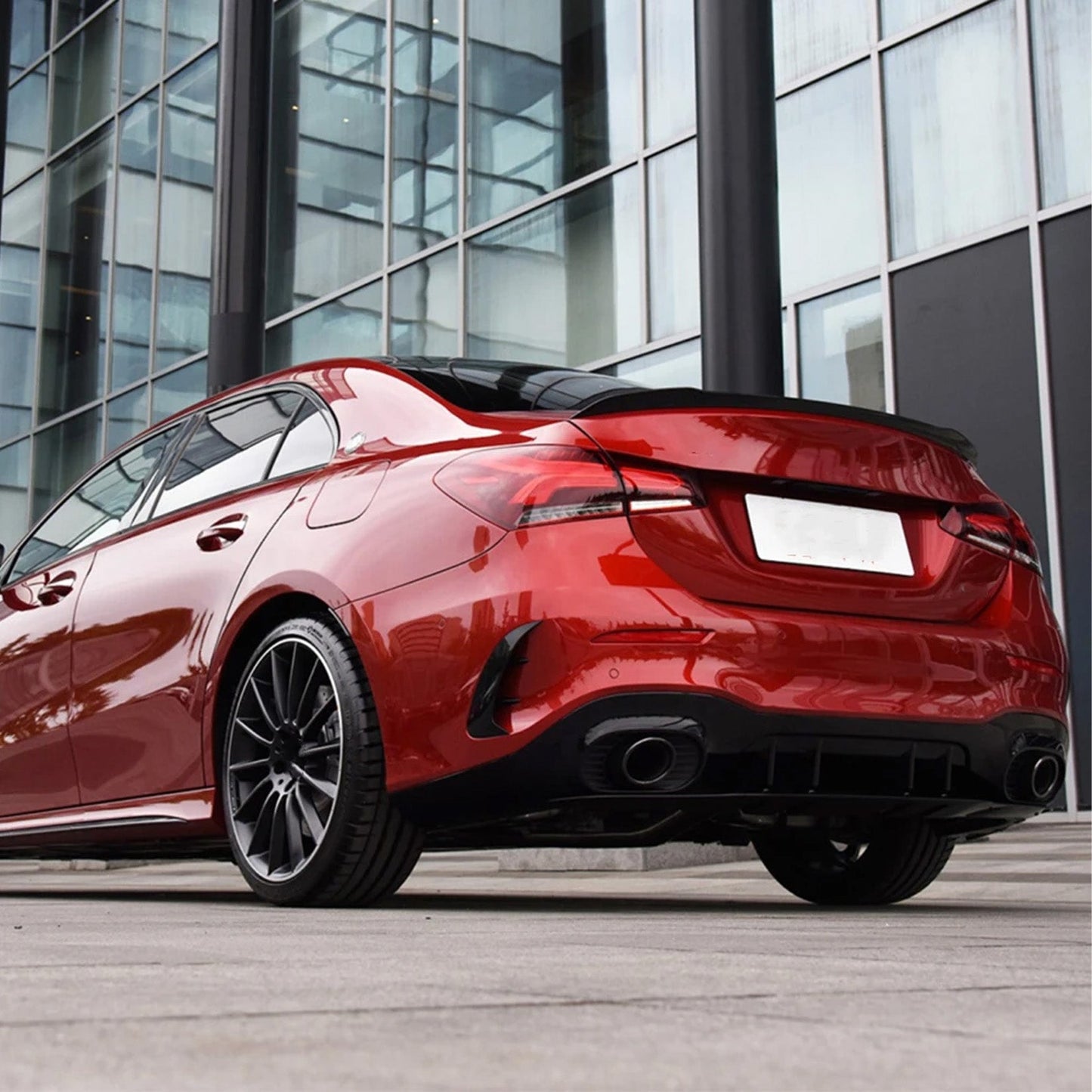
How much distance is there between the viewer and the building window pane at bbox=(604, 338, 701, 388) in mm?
12297

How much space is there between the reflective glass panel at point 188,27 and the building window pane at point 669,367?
9.26m

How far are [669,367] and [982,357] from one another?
274cm

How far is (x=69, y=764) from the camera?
4949 millimetres

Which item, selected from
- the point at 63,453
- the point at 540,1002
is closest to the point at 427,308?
the point at 63,453

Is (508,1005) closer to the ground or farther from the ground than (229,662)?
closer to the ground

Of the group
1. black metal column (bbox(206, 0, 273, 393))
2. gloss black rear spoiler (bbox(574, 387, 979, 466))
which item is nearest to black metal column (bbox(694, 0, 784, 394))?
gloss black rear spoiler (bbox(574, 387, 979, 466))

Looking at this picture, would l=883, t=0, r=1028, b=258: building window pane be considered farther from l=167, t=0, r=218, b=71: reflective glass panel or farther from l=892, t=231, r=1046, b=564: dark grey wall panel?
l=167, t=0, r=218, b=71: reflective glass panel

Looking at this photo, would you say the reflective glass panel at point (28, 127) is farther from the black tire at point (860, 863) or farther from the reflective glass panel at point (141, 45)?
the black tire at point (860, 863)

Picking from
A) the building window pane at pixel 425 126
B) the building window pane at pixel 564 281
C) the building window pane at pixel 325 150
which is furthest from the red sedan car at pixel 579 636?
the building window pane at pixel 325 150

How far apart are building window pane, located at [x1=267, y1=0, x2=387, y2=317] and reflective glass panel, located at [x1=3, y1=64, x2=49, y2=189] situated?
6829 mm

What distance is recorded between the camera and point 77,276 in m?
22.3

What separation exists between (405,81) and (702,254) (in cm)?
913

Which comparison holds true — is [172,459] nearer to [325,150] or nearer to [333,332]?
[333,332]

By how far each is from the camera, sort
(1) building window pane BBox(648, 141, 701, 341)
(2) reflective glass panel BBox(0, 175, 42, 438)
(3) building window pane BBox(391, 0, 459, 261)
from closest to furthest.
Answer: (1) building window pane BBox(648, 141, 701, 341)
(3) building window pane BBox(391, 0, 459, 261)
(2) reflective glass panel BBox(0, 175, 42, 438)
